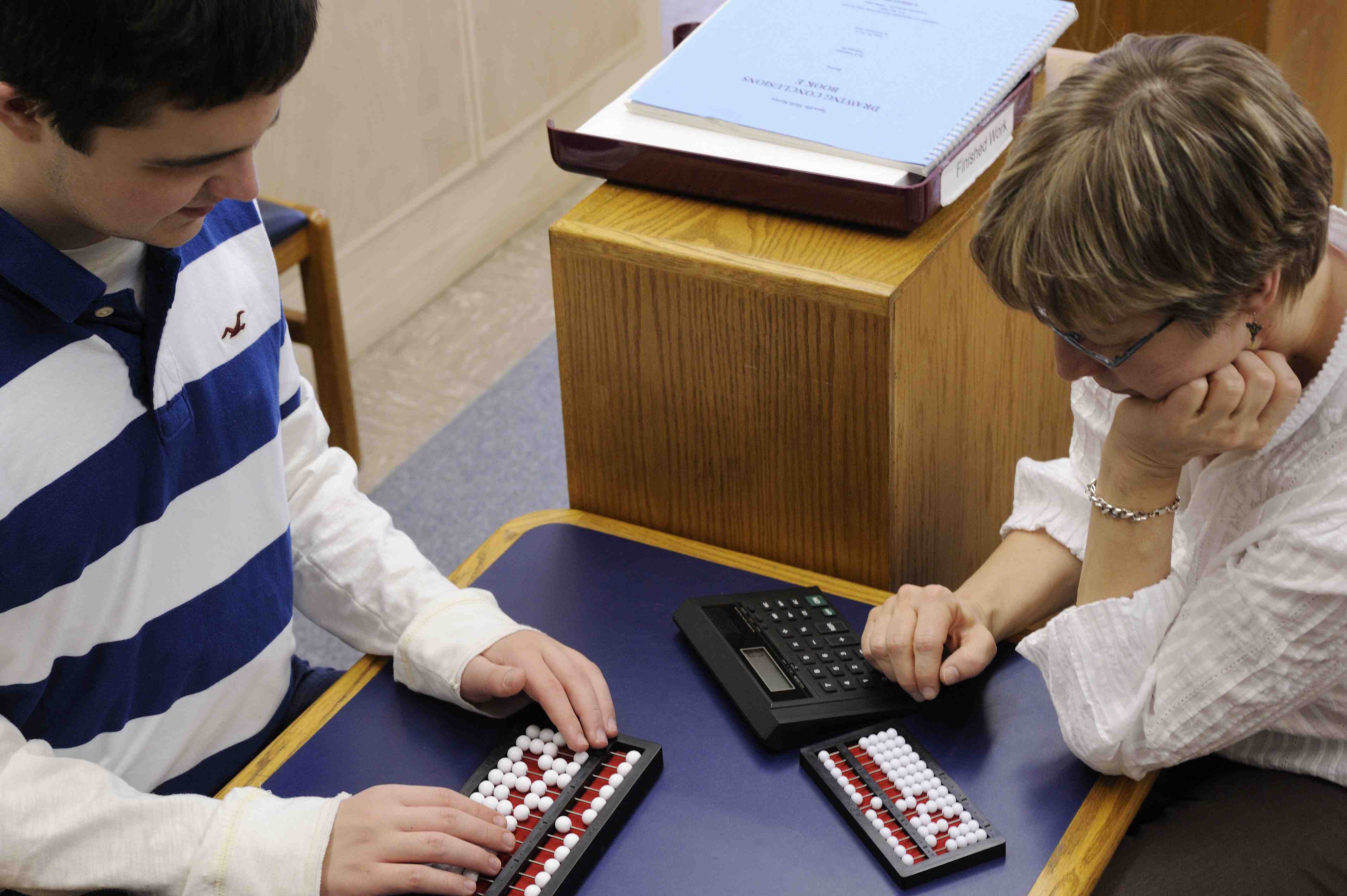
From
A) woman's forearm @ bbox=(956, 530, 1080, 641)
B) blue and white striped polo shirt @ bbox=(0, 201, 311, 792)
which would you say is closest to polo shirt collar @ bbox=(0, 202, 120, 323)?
blue and white striped polo shirt @ bbox=(0, 201, 311, 792)

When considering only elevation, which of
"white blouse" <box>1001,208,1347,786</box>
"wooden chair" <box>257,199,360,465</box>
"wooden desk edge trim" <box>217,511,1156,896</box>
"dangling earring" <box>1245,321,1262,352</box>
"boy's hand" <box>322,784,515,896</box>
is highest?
"dangling earring" <box>1245,321,1262,352</box>

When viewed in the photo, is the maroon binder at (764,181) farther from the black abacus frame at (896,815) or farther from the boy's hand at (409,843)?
the boy's hand at (409,843)

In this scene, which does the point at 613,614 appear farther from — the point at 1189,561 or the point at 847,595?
the point at 1189,561

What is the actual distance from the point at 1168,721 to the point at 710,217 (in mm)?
541

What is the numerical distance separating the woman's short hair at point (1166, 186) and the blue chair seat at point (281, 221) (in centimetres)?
147

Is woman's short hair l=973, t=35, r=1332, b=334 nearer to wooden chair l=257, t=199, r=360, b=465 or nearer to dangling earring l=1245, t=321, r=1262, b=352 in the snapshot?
dangling earring l=1245, t=321, r=1262, b=352

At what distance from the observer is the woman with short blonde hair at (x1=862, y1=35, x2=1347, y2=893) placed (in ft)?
2.48

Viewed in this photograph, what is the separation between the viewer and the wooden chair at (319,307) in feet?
6.76

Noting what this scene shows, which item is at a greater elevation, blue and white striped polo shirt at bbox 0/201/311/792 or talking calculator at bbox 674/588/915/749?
blue and white striped polo shirt at bbox 0/201/311/792

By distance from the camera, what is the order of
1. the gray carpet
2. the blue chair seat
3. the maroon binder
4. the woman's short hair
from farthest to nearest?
the gray carpet → the blue chair seat → the maroon binder → the woman's short hair

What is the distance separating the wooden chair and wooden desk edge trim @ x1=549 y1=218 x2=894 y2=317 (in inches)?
37.8

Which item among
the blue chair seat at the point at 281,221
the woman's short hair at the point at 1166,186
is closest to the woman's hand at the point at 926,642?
the woman's short hair at the point at 1166,186

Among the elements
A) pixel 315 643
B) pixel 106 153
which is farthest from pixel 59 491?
pixel 315 643

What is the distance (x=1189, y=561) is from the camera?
1045mm
